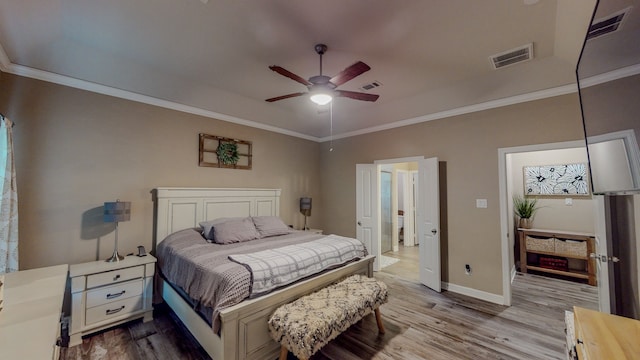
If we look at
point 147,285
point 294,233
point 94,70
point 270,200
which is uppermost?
point 94,70

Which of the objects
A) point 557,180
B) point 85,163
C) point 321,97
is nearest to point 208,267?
point 321,97

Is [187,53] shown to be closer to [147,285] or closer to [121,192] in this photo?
[121,192]

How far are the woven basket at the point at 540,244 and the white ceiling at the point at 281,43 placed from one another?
282 centimetres

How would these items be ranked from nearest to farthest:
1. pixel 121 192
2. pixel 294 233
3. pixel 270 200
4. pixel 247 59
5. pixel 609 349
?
pixel 609 349 < pixel 247 59 < pixel 121 192 < pixel 294 233 < pixel 270 200

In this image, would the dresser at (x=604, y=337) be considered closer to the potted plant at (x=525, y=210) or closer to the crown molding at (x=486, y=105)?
the crown molding at (x=486, y=105)

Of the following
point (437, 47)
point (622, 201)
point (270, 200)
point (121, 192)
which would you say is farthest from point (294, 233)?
point (622, 201)

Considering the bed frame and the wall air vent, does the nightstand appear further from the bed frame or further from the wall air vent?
the wall air vent

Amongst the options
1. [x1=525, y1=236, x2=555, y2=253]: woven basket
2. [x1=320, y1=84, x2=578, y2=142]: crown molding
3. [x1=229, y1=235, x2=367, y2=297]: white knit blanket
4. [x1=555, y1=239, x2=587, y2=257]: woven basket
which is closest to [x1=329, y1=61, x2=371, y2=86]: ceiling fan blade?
[x1=229, y1=235, x2=367, y2=297]: white knit blanket

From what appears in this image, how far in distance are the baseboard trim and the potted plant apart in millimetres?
2013

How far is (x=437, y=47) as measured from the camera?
257 cm

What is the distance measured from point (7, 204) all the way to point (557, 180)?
7564 millimetres

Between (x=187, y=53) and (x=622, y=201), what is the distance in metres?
4.47

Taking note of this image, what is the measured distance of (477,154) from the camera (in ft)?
11.9

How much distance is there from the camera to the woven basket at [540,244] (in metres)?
4.30
